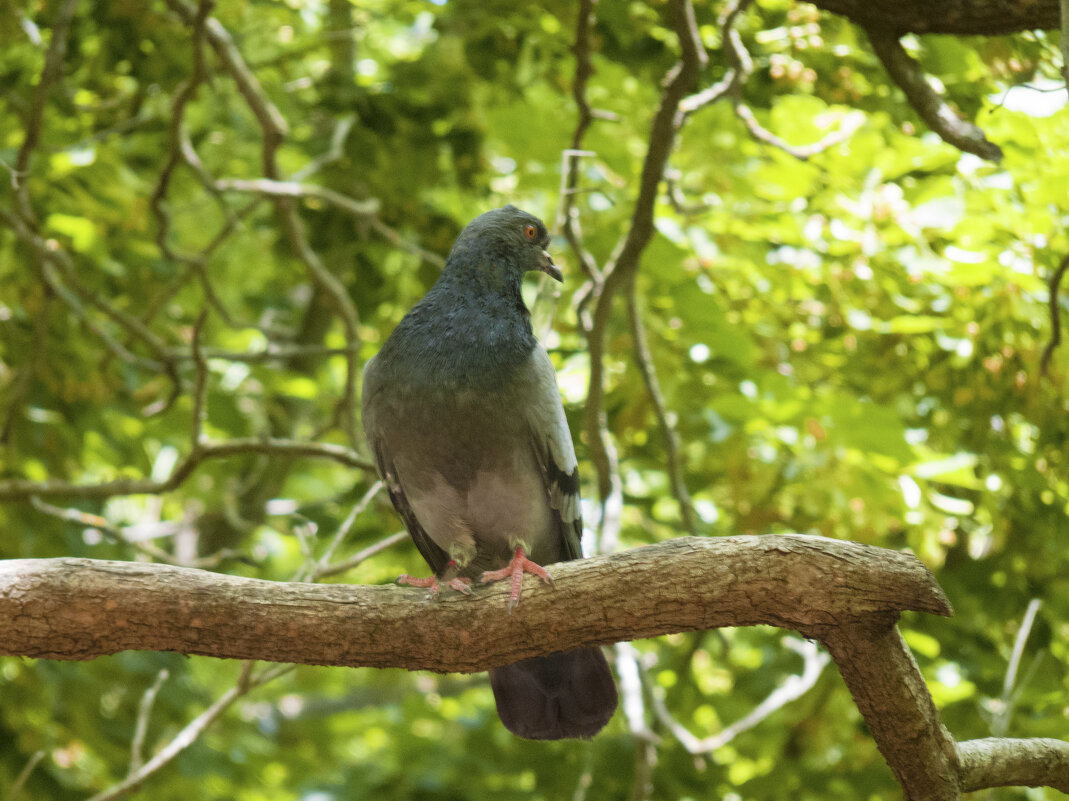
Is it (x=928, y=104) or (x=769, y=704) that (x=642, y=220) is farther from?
(x=769, y=704)

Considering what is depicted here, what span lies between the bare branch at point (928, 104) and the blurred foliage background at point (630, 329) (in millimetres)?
455

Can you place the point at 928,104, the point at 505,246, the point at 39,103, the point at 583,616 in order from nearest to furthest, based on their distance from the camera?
the point at 583,616, the point at 928,104, the point at 505,246, the point at 39,103

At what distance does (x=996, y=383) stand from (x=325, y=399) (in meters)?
5.22

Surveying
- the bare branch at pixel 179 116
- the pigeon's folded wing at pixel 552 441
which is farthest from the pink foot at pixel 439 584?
the bare branch at pixel 179 116

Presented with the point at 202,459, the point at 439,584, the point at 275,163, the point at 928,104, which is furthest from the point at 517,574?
the point at 275,163

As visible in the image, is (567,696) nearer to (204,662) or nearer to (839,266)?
(839,266)

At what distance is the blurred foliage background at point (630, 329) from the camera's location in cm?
472

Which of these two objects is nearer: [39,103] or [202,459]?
[39,103]

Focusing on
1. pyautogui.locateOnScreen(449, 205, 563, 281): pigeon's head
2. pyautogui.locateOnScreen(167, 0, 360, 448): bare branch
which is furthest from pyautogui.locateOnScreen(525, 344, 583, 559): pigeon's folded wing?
pyautogui.locateOnScreen(167, 0, 360, 448): bare branch

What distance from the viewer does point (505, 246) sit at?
4.19 metres

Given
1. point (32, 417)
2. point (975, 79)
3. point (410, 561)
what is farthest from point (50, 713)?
point (975, 79)

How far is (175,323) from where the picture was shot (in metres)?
6.91

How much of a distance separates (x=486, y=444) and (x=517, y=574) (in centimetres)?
67

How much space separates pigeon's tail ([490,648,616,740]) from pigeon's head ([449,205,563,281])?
1.63 m
